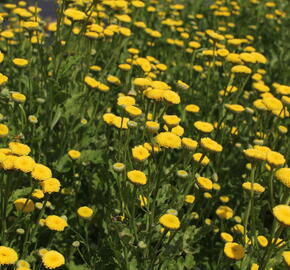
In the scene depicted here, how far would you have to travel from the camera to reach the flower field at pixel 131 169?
2293 mm

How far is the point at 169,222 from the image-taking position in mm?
2252

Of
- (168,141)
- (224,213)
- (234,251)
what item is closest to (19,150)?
(168,141)

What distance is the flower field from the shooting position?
229 centimetres

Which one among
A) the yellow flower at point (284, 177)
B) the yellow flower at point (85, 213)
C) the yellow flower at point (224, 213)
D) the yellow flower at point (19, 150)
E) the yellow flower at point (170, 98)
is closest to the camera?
the yellow flower at point (284, 177)

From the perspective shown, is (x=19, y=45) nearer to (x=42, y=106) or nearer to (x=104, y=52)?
(x=104, y=52)

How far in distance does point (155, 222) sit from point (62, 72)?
4.67 ft

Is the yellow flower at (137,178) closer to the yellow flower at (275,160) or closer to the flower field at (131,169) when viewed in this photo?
the flower field at (131,169)

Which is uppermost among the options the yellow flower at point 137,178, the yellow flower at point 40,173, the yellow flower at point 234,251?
the yellow flower at point 40,173

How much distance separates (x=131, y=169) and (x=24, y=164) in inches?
27.5

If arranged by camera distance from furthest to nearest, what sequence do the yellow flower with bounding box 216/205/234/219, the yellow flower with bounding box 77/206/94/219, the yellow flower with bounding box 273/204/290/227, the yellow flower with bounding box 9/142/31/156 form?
1. the yellow flower with bounding box 216/205/234/219
2. the yellow flower with bounding box 77/206/94/219
3. the yellow flower with bounding box 9/142/31/156
4. the yellow flower with bounding box 273/204/290/227

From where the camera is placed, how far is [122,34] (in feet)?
12.9

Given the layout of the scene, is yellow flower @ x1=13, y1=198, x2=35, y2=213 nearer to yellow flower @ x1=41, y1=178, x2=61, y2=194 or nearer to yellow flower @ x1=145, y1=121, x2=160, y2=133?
yellow flower @ x1=41, y1=178, x2=61, y2=194

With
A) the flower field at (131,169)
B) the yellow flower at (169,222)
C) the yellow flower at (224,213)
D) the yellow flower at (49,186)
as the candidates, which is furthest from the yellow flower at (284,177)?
the yellow flower at (49,186)

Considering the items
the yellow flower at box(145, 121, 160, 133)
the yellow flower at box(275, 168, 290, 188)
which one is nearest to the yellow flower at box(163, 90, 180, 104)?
the yellow flower at box(145, 121, 160, 133)
